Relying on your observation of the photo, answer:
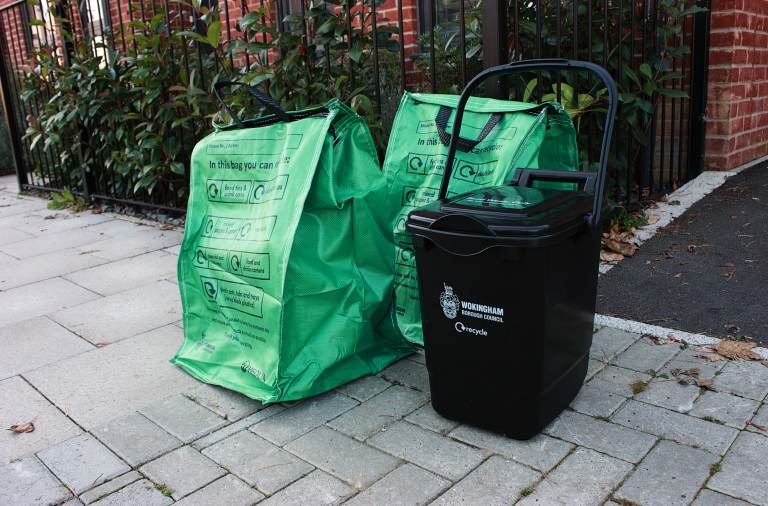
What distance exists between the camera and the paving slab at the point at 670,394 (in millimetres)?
2043

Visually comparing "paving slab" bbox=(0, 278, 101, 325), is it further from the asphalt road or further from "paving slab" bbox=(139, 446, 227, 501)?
the asphalt road

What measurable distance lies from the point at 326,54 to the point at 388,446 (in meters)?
2.47

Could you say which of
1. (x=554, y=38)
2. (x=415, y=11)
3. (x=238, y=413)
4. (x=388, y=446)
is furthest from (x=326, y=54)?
(x=388, y=446)

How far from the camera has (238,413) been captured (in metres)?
2.22

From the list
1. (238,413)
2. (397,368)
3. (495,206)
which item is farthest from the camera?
(397,368)

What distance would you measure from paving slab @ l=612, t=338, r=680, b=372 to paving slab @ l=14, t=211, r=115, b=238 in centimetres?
493

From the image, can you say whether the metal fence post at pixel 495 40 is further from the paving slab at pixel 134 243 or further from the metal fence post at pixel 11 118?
the metal fence post at pixel 11 118

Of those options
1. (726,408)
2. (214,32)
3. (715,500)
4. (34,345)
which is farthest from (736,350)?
(214,32)

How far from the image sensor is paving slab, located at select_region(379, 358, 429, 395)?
2354mm

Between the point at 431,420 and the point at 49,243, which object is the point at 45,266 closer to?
the point at 49,243

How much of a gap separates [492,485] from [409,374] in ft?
2.54

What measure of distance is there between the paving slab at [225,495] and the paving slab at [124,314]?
1.43 m

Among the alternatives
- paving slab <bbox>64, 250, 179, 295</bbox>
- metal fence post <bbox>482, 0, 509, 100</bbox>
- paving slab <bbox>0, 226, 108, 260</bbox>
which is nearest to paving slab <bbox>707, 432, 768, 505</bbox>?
metal fence post <bbox>482, 0, 509, 100</bbox>

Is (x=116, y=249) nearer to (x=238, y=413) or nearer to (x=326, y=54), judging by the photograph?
(x=326, y=54)
